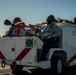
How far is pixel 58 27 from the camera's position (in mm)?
12875

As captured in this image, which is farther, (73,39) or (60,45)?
(73,39)

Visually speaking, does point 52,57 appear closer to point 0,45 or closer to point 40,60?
point 40,60

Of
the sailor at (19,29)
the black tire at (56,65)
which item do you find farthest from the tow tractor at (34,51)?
the sailor at (19,29)

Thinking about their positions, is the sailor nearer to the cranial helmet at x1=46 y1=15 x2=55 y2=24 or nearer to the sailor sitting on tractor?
Result: the sailor sitting on tractor

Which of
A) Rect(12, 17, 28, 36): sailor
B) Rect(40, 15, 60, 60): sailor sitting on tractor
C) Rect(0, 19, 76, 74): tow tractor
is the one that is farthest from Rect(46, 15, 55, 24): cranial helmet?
Rect(12, 17, 28, 36): sailor

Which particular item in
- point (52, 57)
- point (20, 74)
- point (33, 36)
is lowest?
point (20, 74)

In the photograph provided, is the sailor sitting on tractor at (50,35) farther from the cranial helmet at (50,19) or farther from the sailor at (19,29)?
the sailor at (19,29)

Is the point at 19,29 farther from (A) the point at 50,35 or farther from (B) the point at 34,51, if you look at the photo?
(B) the point at 34,51

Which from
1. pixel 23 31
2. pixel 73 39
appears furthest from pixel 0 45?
pixel 73 39

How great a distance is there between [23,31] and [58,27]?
156 cm

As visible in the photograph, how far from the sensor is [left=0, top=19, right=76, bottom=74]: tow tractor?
11625 millimetres

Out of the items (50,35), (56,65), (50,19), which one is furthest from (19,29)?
(56,65)

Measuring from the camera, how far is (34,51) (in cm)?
1153

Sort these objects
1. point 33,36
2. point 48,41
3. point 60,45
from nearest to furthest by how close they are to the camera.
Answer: point 33,36
point 48,41
point 60,45
